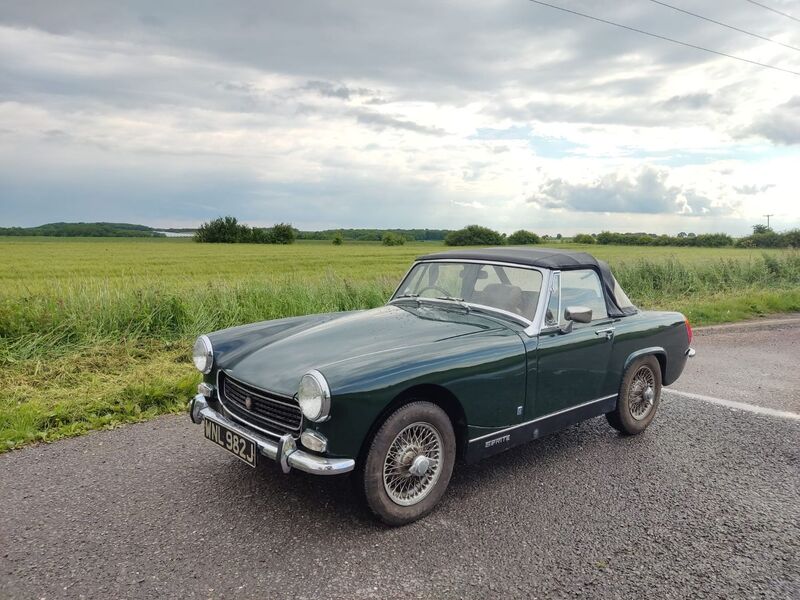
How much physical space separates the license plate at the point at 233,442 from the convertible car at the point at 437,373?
11mm

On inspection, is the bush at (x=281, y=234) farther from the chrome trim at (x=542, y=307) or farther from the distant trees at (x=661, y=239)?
the chrome trim at (x=542, y=307)

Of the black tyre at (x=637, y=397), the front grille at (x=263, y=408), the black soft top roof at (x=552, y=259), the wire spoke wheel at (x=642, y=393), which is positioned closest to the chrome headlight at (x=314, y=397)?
the front grille at (x=263, y=408)

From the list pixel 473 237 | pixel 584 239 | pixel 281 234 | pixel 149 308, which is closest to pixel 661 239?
pixel 584 239

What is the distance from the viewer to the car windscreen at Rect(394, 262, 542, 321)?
4.05m

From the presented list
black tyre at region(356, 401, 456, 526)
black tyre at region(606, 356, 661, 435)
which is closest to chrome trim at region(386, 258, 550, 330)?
black tyre at region(356, 401, 456, 526)

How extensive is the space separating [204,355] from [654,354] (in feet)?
11.9

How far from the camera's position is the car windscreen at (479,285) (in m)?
4.05

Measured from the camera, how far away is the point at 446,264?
15.1 ft

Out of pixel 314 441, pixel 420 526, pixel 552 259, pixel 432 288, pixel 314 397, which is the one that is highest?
pixel 552 259

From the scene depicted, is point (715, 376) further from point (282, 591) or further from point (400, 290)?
point (282, 591)

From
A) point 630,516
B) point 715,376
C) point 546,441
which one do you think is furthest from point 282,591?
point 715,376

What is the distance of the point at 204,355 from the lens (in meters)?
3.84

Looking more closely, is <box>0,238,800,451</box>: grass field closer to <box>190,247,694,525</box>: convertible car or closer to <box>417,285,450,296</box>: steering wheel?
<box>190,247,694,525</box>: convertible car

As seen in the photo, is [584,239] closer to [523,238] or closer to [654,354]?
[523,238]
